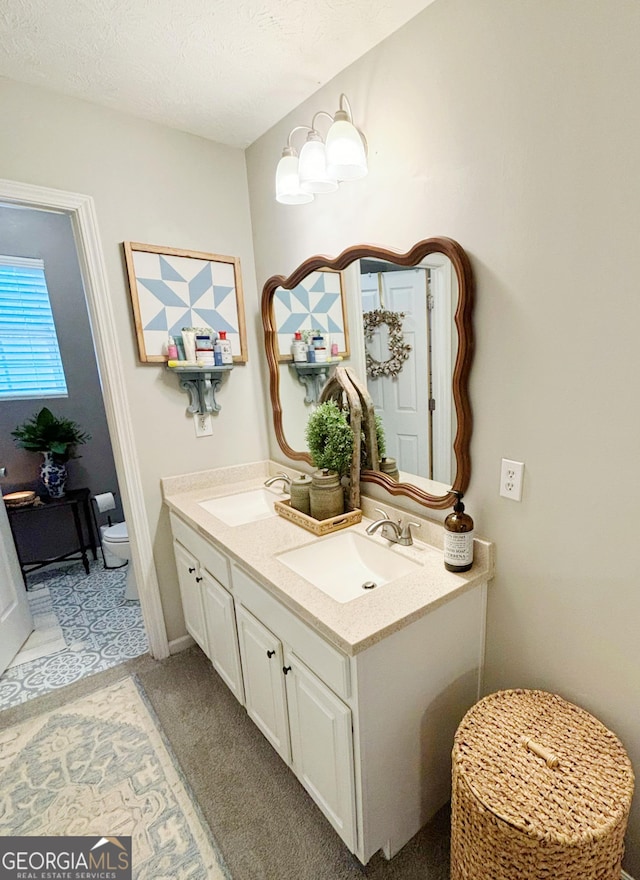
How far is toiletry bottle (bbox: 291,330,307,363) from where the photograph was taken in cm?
199

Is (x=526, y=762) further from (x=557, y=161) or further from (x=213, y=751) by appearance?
(x=557, y=161)

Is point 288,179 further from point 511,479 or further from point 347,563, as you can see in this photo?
point 347,563

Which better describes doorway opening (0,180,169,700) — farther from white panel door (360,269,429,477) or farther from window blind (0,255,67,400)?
window blind (0,255,67,400)

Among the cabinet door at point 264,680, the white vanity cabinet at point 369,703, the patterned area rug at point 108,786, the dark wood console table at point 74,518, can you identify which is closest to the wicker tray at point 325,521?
the white vanity cabinet at point 369,703

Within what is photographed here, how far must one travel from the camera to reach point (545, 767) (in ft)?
3.20

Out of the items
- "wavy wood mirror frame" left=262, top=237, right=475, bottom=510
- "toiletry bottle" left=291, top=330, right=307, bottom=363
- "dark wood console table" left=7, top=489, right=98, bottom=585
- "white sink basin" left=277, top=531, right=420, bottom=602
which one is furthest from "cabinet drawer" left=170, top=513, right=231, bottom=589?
"dark wood console table" left=7, top=489, right=98, bottom=585

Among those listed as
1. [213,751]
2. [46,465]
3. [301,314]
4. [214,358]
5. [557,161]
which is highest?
[557,161]

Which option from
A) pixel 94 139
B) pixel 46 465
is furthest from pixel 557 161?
pixel 46 465

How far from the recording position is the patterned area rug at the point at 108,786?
4.29 feet

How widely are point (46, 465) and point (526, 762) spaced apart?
3.22 m

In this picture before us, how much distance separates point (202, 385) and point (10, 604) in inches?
65.1

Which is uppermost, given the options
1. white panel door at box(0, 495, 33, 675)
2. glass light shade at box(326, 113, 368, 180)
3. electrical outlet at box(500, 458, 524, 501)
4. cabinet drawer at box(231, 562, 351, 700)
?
glass light shade at box(326, 113, 368, 180)

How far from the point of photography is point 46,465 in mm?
2973

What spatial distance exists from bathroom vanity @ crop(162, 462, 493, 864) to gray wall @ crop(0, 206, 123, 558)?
214cm
